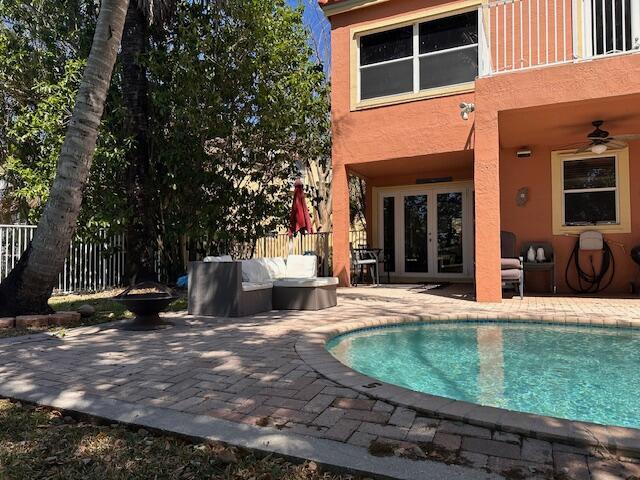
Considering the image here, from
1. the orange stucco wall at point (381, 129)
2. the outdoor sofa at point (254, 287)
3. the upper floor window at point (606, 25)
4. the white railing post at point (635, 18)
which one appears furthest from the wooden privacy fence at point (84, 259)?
the white railing post at point (635, 18)

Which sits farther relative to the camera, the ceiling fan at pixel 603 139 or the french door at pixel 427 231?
the french door at pixel 427 231

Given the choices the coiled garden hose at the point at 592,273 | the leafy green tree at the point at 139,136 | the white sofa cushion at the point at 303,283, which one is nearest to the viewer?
the white sofa cushion at the point at 303,283

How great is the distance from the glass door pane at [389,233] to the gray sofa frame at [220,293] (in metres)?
6.17

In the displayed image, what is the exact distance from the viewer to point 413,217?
40.2ft

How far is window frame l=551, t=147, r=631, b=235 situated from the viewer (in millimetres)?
9039

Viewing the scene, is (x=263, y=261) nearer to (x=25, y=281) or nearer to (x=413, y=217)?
(x=25, y=281)

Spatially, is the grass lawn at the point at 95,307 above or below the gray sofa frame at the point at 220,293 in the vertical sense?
below

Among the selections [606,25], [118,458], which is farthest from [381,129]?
[118,458]

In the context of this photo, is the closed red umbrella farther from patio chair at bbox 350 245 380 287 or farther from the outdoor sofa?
patio chair at bbox 350 245 380 287

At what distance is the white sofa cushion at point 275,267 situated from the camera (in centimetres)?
755

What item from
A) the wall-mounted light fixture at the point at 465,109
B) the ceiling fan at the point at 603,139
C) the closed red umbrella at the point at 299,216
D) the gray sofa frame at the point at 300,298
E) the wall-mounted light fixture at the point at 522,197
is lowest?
the gray sofa frame at the point at 300,298

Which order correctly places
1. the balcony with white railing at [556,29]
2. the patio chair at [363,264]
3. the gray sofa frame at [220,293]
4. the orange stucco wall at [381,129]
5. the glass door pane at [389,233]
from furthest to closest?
the glass door pane at [389,233]
the patio chair at [363,264]
the orange stucco wall at [381,129]
the balcony with white railing at [556,29]
the gray sofa frame at [220,293]

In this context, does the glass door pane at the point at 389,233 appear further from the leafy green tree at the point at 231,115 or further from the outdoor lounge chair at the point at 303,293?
the outdoor lounge chair at the point at 303,293

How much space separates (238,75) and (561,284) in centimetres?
806
